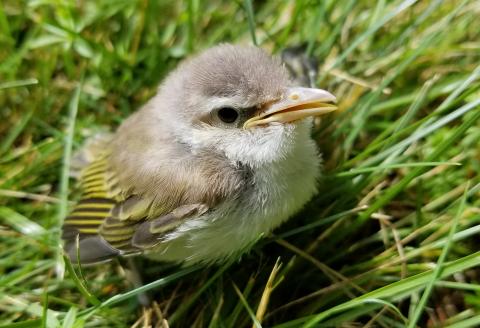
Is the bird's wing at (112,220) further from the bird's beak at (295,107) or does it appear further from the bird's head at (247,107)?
the bird's beak at (295,107)

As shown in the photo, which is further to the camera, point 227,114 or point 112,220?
point 112,220

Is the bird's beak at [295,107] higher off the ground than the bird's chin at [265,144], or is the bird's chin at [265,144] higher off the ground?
the bird's beak at [295,107]

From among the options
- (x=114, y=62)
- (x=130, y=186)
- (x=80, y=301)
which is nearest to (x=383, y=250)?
(x=130, y=186)

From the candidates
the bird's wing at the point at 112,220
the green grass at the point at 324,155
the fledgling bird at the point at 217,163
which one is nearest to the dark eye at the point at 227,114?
the fledgling bird at the point at 217,163

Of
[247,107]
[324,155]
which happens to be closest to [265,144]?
[247,107]

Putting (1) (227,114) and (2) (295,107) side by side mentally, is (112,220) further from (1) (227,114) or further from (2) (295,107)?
(2) (295,107)

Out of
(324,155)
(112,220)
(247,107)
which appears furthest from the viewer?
(324,155)

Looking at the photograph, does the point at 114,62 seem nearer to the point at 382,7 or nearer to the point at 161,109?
the point at 161,109
